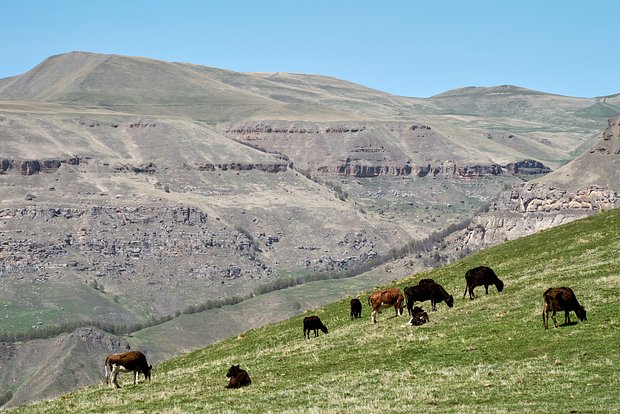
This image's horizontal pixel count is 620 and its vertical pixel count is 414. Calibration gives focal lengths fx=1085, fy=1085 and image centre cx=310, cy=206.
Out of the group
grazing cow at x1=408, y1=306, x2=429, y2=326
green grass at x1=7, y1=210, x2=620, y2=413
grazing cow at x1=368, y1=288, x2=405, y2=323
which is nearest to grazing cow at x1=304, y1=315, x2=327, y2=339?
green grass at x1=7, y1=210, x2=620, y2=413

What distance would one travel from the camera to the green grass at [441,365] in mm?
35094

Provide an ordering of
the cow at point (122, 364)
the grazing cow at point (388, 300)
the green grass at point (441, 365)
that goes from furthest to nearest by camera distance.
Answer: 1. the grazing cow at point (388, 300)
2. the cow at point (122, 364)
3. the green grass at point (441, 365)

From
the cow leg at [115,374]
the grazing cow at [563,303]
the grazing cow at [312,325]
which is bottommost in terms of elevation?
the cow leg at [115,374]

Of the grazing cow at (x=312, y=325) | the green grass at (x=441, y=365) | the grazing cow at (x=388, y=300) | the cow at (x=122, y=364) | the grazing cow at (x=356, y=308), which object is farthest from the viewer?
the grazing cow at (x=356, y=308)

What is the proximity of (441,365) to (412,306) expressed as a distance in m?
11.7

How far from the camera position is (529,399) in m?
33.7

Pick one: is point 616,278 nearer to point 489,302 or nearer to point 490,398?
point 489,302

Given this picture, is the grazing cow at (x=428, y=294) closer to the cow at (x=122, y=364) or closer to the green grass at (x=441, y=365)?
the green grass at (x=441, y=365)

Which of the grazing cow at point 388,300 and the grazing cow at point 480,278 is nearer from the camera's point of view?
the grazing cow at point 388,300

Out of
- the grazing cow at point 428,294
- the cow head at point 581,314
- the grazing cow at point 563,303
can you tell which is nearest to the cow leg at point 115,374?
the grazing cow at point 428,294

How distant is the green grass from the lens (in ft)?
115

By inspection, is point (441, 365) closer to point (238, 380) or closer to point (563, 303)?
point (563, 303)

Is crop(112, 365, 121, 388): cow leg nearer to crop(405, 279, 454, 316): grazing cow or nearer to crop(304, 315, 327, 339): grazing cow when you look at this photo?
crop(304, 315, 327, 339): grazing cow

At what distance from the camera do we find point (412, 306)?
53.2m
